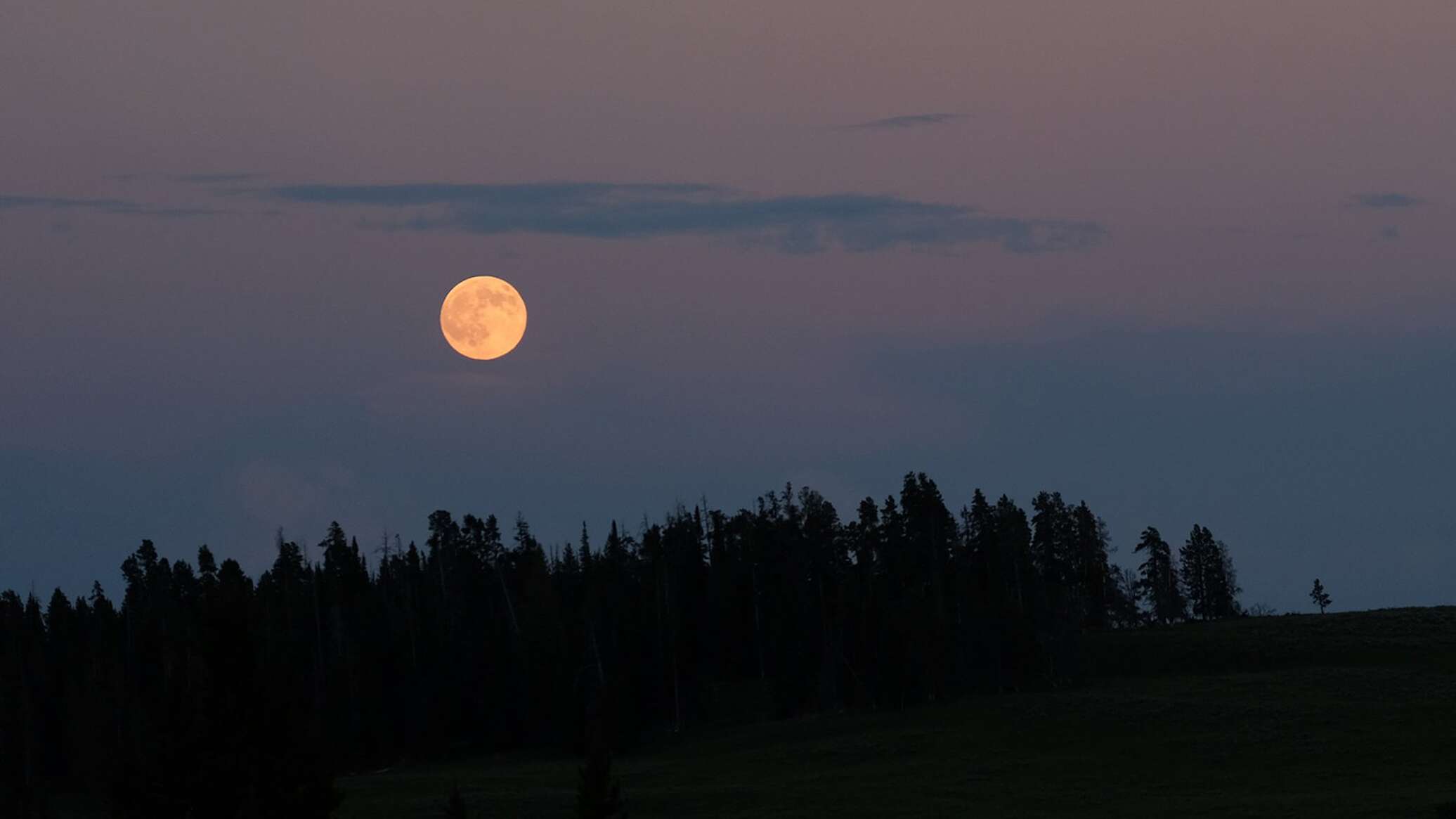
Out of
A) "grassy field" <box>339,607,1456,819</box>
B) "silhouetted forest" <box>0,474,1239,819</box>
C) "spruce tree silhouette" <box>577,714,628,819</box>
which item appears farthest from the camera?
"silhouetted forest" <box>0,474,1239,819</box>

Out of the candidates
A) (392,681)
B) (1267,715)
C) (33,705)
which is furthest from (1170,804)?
(33,705)

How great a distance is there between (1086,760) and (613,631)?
5506 cm

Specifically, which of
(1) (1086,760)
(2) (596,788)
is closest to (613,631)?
(1) (1086,760)

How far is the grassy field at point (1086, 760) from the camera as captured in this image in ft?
222

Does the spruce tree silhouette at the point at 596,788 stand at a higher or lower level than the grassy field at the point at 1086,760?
higher

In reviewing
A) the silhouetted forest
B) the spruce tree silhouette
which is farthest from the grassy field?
the spruce tree silhouette

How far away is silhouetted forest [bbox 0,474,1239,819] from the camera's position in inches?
4707

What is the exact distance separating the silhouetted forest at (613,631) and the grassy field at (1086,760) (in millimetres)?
6727

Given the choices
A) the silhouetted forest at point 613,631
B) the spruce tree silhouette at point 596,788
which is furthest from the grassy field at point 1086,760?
the spruce tree silhouette at point 596,788

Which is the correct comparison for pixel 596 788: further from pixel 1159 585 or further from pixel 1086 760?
pixel 1159 585

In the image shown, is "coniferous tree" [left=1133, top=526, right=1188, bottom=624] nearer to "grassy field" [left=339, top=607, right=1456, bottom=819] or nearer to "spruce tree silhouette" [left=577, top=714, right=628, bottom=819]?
"grassy field" [left=339, top=607, right=1456, bottom=819]

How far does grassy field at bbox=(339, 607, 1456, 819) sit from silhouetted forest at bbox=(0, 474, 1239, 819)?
673 centimetres

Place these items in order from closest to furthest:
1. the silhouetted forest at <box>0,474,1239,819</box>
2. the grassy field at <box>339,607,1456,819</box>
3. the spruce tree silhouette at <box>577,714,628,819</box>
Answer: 1. the spruce tree silhouette at <box>577,714,628,819</box>
2. the grassy field at <box>339,607,1456,819</box>
3. the silhouetted forest at <box>0,474,1239,819</box>

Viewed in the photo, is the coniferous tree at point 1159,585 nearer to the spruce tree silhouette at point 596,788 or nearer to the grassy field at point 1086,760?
the grassy field at point 1086,760
